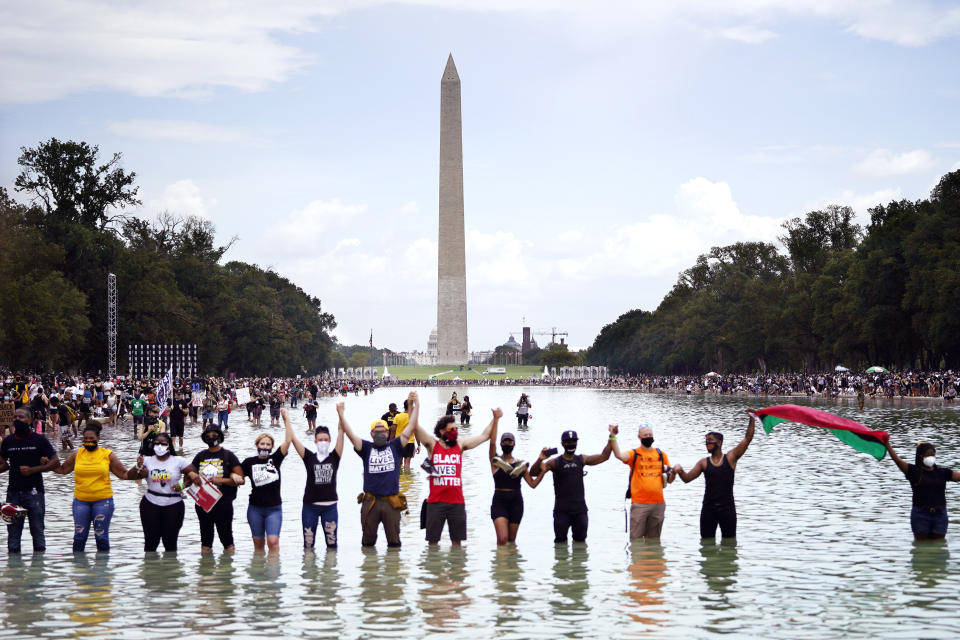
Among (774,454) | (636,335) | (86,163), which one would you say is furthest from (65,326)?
(636,335)

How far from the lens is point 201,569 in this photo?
12.8m

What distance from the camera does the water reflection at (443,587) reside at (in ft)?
33.6

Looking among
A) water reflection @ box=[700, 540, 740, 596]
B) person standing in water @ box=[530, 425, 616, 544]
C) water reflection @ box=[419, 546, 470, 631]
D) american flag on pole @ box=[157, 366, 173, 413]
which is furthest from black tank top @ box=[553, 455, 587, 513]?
american flag on pole @ box=[157, 366, 173, 413]

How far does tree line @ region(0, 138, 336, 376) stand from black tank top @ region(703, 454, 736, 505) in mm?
49064

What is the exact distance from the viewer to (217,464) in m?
12.9

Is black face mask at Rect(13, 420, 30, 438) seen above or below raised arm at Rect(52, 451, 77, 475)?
above

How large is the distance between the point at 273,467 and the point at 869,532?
7.45 m

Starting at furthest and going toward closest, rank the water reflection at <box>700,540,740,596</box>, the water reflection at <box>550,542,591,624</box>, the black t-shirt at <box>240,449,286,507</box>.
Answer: the black t-shirt at <box>240,449,286,507</box>
the water reflection at <box>700,540,740,596</box>
the water reflection at <box>550,542,591,624</box>

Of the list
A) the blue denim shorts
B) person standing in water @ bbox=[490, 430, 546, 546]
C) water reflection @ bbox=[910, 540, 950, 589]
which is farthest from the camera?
the blue denim shorts

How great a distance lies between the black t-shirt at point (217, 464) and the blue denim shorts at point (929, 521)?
7.62 metres

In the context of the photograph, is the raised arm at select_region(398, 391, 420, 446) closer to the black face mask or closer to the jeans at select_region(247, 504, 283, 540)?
the jeans at select_region(247, 504, 283, 540)

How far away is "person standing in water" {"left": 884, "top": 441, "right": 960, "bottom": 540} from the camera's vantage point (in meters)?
13.4

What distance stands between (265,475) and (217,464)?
574 millimetres

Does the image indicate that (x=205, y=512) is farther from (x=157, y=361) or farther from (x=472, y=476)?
(x=157, y=361)
